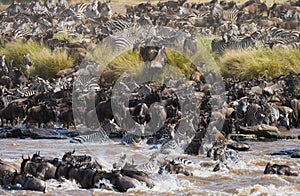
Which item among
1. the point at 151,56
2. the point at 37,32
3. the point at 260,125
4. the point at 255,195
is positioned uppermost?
the point at 37,32

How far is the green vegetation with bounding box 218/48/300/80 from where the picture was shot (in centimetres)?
1878

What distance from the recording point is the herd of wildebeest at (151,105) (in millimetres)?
9922

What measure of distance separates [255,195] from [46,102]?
6.97 meters

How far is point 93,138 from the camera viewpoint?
1362 centimetres

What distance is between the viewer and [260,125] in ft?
45.6

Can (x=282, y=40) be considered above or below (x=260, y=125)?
above

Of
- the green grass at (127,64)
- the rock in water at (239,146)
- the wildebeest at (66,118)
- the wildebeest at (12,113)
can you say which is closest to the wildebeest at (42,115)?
the wildebeest at (66,118)

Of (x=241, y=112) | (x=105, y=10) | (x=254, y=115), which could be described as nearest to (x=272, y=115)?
(x=254, y=115)

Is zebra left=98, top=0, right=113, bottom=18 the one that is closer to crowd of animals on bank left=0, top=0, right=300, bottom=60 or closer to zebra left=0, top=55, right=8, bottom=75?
crowd of animals on bank left=0, top=0, right=300, bottom=60

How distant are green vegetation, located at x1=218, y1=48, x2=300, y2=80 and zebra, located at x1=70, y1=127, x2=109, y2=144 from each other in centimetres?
589

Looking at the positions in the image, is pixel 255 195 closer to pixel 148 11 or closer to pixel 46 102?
pixel 46 102

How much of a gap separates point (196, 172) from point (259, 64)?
28.5 feet

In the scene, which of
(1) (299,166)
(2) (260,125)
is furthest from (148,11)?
(1) (299,166)

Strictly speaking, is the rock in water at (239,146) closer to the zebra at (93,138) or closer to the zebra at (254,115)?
the zebra at (254,115)
